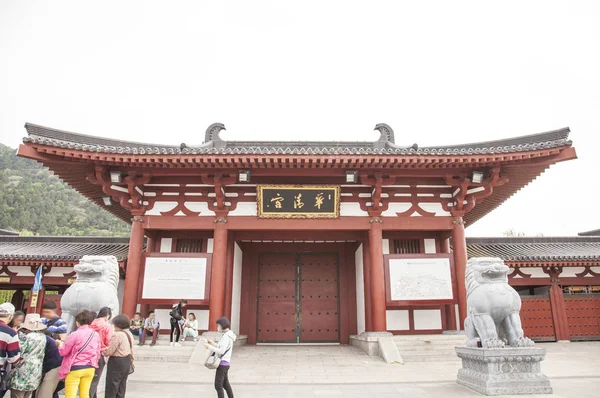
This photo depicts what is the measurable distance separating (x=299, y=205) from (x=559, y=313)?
11.0 meters

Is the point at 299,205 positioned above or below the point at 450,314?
above

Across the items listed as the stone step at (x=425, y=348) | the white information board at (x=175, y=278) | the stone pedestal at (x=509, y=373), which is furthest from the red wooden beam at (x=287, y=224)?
the stone pedestal at (x=509, y=373)

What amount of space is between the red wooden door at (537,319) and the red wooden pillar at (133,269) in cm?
1380

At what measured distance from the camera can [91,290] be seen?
274 inches

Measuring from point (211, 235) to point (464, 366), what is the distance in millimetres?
8849

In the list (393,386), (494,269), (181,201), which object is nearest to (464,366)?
(393,386)

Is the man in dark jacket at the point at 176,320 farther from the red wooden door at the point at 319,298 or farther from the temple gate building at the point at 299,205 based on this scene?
the red wooden door at the point at 319,298

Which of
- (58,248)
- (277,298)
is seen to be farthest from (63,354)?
(58,248)

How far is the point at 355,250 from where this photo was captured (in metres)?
14.9

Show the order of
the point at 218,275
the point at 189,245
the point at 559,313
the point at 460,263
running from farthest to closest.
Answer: the point at 559,313 < the point at 189,245 < the point at 460,263 < the point at 218,275

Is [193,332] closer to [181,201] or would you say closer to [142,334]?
[142,334]

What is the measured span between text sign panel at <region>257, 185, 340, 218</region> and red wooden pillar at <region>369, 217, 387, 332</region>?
52.3 inches

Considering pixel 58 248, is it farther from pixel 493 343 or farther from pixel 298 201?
pixel 493 343

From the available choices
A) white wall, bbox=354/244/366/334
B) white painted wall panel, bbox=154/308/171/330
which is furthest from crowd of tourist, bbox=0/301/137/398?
white wall, bbox=354/244/366/334
